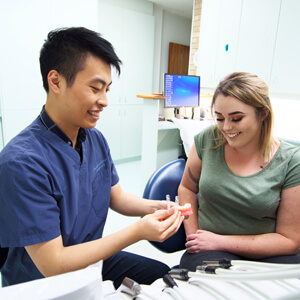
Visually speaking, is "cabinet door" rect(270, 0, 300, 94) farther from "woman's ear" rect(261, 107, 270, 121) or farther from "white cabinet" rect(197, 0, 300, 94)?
"woman's ear" rect(261, 107, 270, 121)

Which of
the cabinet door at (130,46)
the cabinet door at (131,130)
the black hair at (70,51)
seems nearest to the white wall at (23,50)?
the cabinet door at (130,46)

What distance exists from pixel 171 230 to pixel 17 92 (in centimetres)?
276

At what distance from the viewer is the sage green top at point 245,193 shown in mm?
1062

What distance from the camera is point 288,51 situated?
2891 millimetres

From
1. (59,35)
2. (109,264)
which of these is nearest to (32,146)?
(59,35)

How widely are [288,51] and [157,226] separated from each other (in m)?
2.92

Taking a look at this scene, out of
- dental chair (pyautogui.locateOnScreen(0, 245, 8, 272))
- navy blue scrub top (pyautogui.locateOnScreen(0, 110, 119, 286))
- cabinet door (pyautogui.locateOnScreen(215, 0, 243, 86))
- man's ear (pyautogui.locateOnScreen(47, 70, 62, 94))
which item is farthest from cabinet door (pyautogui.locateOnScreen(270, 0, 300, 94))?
dental chair (pyautogui.locateOnScreen(0, 245, 8, 272))

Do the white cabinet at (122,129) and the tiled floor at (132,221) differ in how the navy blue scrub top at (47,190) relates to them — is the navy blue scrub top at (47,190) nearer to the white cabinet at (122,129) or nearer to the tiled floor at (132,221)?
the tiled floor at (132,221)

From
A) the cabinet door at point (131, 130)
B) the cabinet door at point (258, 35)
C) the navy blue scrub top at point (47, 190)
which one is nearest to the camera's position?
the navy blue scrub top at point (47, 190)

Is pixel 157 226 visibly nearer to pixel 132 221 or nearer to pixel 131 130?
pixel 132 221

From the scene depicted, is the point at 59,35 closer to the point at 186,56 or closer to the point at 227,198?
the point at 227,198

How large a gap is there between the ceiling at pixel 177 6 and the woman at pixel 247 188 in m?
4.17

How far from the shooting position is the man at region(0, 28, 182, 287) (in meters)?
Answer: 0.75

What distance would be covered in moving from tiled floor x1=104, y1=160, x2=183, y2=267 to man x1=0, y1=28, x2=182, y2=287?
1167 millimetres
